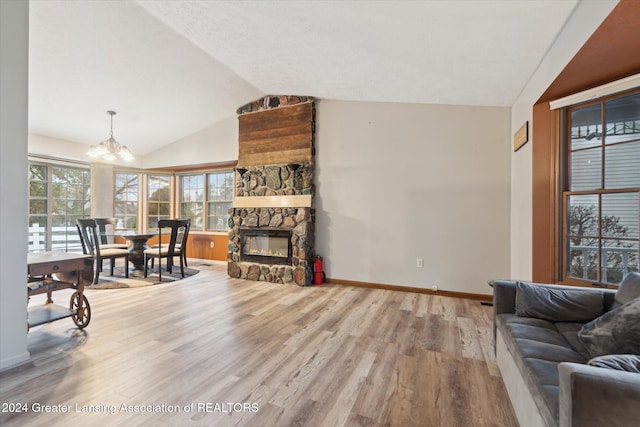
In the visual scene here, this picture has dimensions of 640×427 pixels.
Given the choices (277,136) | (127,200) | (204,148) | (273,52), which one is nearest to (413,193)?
(277,136)

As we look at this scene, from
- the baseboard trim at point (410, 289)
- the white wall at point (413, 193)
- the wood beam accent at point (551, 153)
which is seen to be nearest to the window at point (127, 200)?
the white wall at point (413, 193)

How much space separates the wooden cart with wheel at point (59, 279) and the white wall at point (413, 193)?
9.87 ft

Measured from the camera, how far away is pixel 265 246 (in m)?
4.81

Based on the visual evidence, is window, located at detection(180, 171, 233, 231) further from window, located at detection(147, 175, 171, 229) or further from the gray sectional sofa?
the gray sectional sofa

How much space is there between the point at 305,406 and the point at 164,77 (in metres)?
4.40

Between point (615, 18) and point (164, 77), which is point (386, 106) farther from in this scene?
point (164, 77)

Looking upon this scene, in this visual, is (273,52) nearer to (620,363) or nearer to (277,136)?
(277,136)

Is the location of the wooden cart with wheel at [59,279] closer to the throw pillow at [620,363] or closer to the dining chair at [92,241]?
the dining chair at [92,241]

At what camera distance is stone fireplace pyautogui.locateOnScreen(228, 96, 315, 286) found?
447cm

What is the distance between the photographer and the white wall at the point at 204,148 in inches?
216

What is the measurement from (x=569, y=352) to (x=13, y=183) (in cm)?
367

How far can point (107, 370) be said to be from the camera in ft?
6.43

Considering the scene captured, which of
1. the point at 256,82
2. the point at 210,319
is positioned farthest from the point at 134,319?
the point at 256,82

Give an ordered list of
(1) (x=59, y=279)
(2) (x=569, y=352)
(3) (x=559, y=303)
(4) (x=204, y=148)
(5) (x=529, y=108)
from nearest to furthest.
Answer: (2) (x=569, y=352) → (3) (x=559, y=303) → (1) (x=59, y=279) → (5) (x=529, y=108) → (4) (x=204, y=148)
